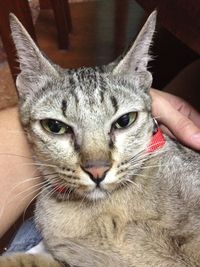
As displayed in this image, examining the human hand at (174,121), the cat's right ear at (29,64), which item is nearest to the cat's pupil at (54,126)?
the cat's right ear at (29,64)

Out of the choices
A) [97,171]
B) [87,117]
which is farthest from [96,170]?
[87,117]

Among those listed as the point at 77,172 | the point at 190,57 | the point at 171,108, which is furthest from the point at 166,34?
the point at 77,172

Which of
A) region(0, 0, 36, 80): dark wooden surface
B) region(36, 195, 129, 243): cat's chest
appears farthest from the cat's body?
region(0, 0, 36, 80): dark wooden surface

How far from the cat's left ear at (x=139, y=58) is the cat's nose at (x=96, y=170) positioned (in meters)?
0.23

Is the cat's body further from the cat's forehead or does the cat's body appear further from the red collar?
the cat's forehead

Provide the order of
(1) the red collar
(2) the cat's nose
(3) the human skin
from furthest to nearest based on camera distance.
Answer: (3) the human skin
(1) the red collar
(2) the cat's nose

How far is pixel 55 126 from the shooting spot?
954 millimetres

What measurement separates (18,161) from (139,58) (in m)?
0.40

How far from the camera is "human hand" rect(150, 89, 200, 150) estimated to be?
1.07 meters

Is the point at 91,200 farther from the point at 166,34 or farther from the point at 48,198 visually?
the point at 166,34

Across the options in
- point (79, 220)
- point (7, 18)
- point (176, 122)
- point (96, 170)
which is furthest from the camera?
point (7, 18)

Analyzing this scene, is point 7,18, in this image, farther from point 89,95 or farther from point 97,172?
point 97,172

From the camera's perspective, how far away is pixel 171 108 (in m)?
1.12

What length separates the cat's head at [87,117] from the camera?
902 mm
